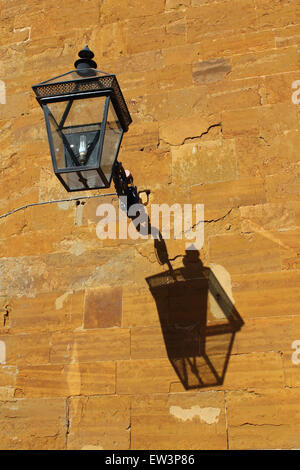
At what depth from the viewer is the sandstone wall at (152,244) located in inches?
134

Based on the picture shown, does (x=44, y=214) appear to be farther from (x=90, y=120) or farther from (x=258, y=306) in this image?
(x=258, y=306)

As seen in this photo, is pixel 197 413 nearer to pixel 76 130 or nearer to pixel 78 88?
pixel 76 130

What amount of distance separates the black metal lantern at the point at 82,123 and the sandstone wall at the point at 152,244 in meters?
0.88

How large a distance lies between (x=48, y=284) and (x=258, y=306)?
1448 millimetres

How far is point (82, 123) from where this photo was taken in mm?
3127

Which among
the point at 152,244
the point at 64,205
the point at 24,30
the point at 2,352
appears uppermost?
the point at 24,30

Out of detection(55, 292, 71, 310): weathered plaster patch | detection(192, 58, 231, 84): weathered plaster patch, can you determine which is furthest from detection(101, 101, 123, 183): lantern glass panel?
detection(192, 58, 231, 84): weathered plaster patch

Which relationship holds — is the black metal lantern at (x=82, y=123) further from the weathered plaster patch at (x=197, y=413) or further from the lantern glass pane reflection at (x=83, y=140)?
the weathered plaster patch at (x=197, y=413)

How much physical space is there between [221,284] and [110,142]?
3.79ft

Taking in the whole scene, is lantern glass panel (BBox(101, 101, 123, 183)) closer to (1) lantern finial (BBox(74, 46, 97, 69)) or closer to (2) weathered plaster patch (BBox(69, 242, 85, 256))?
(1) lantern finial (BBox(74, 46, 97, 69))

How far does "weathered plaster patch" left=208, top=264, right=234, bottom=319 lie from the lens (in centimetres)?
356

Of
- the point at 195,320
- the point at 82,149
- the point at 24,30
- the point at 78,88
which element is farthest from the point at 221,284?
the point at 24,30

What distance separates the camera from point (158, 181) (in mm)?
4008
